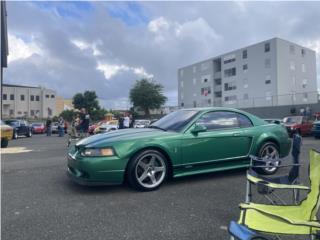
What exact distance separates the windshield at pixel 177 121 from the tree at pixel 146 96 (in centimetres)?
4987

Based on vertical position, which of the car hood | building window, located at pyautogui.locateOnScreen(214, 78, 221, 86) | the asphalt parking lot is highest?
building window, located at pyautogui.locateOnScreen(214, 78, 221, 86)

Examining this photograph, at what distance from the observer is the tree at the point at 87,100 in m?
67.9

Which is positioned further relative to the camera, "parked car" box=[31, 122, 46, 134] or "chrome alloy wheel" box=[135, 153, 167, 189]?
"parked car" box=[31, 122, 46, 134]

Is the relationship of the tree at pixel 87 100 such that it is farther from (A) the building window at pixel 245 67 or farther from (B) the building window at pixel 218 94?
(A) the building window at pixel 245 67

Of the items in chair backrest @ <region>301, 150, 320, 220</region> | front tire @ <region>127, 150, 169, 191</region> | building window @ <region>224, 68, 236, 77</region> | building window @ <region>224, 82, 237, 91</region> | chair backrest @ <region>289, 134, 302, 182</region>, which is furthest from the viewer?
building window @ <region>224, 68, 236, 77</region>

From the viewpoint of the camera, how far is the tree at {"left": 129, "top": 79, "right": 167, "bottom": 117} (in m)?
56.0

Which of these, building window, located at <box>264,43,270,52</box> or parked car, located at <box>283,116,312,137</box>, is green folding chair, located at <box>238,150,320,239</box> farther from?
building window, located at <box>264,43,270,52</box>

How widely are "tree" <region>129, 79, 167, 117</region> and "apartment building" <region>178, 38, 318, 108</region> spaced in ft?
31.9

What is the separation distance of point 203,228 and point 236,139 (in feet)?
8.62

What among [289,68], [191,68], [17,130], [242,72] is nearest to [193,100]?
[191,68]

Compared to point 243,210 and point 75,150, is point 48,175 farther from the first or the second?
point 243,210

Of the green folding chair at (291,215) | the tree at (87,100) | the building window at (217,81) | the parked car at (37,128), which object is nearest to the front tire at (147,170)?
the green folding chair at (291,215)

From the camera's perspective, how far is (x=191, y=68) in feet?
216

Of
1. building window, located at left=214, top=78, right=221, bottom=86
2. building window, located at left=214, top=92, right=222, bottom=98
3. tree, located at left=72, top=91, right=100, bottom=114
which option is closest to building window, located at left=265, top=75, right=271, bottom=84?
building window, located at left=214, top=92, right=222, bottom=98
